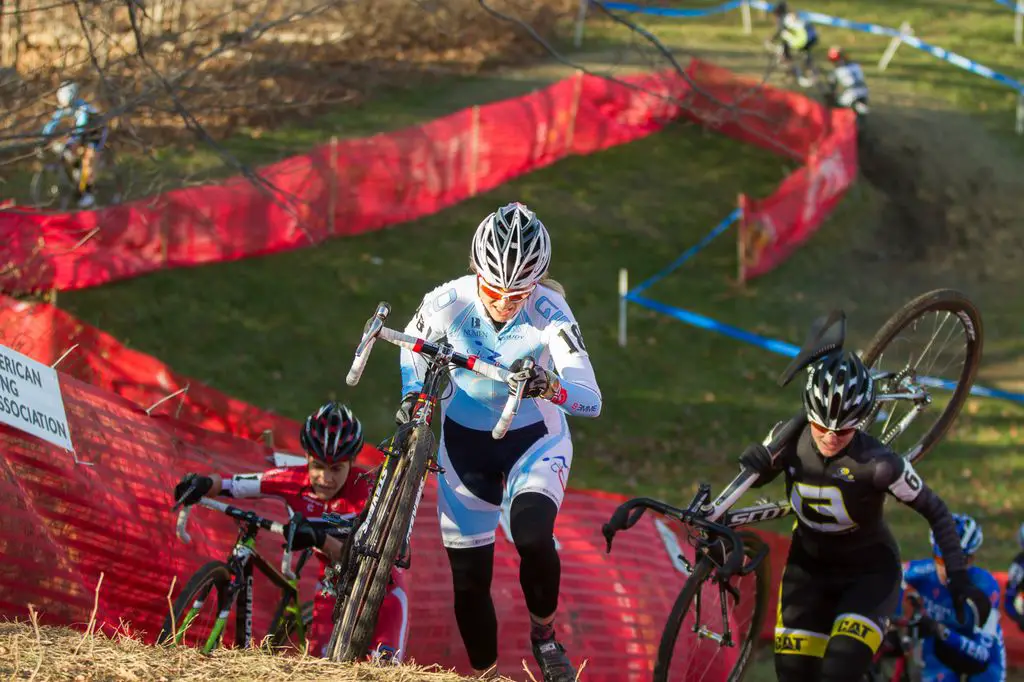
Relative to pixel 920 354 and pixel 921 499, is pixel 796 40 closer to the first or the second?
pixel 920 354

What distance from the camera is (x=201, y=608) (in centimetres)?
709

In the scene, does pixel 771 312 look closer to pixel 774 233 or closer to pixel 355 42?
pixel 774 233

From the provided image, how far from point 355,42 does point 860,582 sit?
73.1 ft

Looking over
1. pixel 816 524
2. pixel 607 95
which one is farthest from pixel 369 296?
pixel 816 524

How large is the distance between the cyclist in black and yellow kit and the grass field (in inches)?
130

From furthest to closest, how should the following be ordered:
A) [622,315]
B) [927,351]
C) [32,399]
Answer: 1. [622,315]
2. [927,351]
3. [32,399]

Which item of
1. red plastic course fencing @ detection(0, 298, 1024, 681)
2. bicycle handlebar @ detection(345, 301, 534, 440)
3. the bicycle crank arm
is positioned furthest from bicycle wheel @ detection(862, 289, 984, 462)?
bicycle handlebar @ detection(345, 301, 534, 440)

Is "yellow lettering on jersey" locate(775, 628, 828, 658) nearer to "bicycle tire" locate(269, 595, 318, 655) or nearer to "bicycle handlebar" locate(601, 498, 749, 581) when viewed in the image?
"bicycle handlebar" locate(601, 498, 749, 581)

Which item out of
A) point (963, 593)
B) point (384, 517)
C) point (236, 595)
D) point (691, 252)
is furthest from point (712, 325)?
point (384, 517)

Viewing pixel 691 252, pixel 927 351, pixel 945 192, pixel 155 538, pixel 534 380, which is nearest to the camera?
pixel 534 380

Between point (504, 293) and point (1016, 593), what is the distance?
17.7 feet

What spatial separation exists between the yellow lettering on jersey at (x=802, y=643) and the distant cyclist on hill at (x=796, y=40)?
20.4 m

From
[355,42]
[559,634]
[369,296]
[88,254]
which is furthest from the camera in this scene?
[355,42]

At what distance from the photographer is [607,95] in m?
24.3
